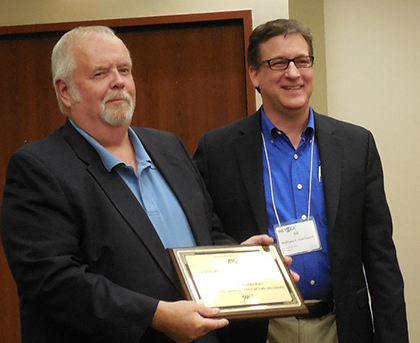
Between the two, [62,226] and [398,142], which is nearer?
[62,226]

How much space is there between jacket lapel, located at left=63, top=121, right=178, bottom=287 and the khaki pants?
62 centimetres

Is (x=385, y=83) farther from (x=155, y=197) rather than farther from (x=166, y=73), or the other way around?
(x=155, y=197)

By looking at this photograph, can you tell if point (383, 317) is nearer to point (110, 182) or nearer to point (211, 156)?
point (211, 156)

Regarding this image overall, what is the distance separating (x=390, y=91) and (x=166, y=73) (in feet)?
4.87

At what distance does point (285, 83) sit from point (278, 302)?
88 centimetres

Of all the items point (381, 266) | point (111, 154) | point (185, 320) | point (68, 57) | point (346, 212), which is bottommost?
point (381, 266)

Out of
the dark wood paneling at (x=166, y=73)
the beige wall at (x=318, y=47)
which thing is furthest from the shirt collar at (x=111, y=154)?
the beige wall at (x=318, y=47)

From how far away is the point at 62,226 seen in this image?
5.84 ft

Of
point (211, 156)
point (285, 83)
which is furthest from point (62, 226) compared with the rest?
point (285, 83)

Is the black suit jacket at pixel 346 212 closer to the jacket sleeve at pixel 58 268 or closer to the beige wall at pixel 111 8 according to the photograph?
the jacket sleeve at pixel 58 268

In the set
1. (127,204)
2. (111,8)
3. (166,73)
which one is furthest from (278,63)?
(111,8)

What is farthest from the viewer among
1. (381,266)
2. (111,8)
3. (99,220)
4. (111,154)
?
(111,8)

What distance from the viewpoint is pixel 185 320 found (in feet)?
5.62

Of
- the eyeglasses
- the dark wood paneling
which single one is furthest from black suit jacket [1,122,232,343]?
the dark wood paneling
